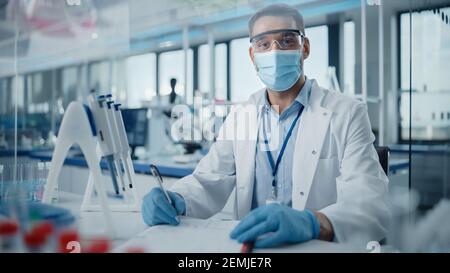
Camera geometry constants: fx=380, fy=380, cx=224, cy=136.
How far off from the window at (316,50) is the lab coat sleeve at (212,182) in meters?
Answer: 0.29

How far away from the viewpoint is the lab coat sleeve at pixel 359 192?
2.84 feet

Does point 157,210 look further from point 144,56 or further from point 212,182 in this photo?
point 144,56

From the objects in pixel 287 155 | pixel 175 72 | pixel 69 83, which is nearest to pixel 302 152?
pixel 287 155

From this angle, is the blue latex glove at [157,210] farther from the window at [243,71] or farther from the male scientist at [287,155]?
the window at [243,71]

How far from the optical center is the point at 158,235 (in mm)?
803

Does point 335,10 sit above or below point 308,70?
above

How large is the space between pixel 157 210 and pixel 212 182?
0.30 meters

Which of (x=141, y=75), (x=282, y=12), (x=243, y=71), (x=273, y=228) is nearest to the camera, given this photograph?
(x=273, y=228)

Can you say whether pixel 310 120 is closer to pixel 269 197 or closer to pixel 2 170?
pixel 269 197

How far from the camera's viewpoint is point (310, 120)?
112cm

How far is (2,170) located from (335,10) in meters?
1.05

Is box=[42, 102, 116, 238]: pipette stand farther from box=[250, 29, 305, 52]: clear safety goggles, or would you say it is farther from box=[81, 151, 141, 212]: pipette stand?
box=[250, 29, 305, 52]: clear safety goggles
